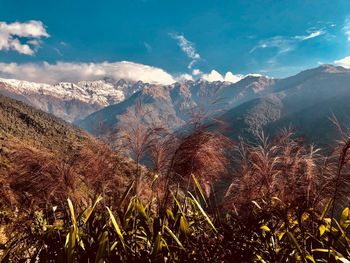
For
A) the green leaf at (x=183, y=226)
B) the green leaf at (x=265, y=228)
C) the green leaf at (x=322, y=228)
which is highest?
the green leaf at (x=183, y=226)

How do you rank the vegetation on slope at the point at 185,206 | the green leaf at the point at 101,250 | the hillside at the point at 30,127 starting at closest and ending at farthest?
the green leaf at the point at 101,250 → the vegetation on slope at the point at 185,206 → the hillside at the point at 30,127

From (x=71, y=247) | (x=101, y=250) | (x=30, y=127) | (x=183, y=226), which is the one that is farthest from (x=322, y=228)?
(x=30, y=127)

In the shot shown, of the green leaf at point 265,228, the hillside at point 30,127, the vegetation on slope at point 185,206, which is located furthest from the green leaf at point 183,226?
the hillside at point 30,127

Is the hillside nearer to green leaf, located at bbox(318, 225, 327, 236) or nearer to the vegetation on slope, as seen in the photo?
the vegetation on slope

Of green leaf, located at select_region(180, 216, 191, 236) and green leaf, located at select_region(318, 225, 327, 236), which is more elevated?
green leaf, located at select_region(180, 216, 191, 236)

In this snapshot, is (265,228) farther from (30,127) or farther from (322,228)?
(30,127)

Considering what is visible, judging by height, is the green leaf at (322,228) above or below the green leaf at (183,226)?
below

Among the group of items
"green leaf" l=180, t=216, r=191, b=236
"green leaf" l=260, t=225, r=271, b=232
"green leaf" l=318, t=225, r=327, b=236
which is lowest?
"green leaf" l=318, t=225, r=327, b=236

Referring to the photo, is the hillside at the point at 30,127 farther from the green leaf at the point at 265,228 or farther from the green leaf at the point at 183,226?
the green leaf at the point at 265,228

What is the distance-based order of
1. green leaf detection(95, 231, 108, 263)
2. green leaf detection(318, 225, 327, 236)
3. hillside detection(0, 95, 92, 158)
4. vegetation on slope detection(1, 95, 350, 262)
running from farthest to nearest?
hillside detection(0, 95, 92, 158), green leaf detection(318, 225, 327, 236), vegetation on slope detection(1, 95, 350, 262), green leaf detection(95, 231, 108, 263)

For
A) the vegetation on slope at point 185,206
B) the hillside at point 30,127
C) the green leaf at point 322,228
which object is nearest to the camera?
the vegetation on slope at point 185,206

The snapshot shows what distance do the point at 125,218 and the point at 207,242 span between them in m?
0.95

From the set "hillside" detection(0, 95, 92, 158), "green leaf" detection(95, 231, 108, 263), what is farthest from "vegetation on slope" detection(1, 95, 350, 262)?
"hillside" detection(0, 95, 92, 158)

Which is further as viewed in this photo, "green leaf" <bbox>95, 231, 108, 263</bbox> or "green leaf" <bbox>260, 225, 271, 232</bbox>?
"green leaf" <bbox>260, 225, 271, 232</bbox>
